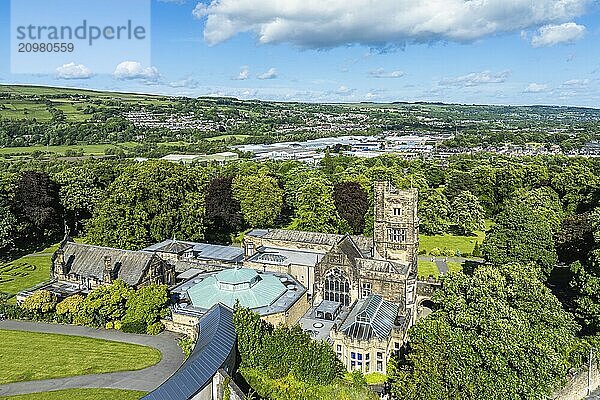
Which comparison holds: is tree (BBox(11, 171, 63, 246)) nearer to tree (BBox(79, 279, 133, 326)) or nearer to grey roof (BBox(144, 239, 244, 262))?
grey roof (BBox(144, 239, 244, 262))

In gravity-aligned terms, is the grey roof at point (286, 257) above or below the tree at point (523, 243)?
below

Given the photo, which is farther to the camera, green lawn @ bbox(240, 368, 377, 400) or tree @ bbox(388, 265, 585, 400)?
green lawn @ bbox(240, 368, 377, 400)

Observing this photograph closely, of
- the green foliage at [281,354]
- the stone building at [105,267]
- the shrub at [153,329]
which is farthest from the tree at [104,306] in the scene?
the green foliage at [281,354]

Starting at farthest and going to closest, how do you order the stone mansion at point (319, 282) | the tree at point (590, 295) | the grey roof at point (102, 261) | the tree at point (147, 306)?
1. the grey roof at point (102, 261)
2. the tree at point (147, 306)
3. the stone mansion at point (319, 282)
4. the tree at point (590, 295)

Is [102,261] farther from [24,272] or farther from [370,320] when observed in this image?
[370,320]

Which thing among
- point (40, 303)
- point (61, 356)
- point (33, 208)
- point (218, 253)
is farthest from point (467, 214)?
point (33, 208)

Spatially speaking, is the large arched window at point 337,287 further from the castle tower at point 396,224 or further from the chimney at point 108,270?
the chimney at point 108,270

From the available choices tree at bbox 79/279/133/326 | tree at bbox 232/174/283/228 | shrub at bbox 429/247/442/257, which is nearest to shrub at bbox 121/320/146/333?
tree at bbox 79/279/133/326
